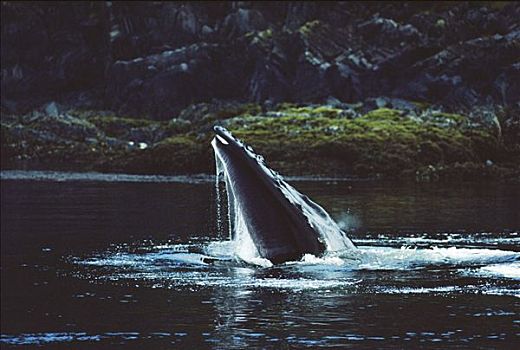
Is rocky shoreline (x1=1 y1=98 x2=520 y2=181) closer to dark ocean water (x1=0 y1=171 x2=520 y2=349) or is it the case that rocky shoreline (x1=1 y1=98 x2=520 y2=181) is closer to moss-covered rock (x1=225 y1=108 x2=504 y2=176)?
moss-covered rock (x1=225 y1=108 x2=504 y2=176)

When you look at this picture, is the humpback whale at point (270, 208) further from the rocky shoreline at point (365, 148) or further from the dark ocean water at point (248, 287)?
the rocky shoreline at point (365, 148)

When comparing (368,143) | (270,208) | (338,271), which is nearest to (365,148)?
(368,143)

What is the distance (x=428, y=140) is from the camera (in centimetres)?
13800

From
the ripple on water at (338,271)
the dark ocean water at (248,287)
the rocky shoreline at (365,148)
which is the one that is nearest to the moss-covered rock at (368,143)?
the rocky shoreline at (365,148)

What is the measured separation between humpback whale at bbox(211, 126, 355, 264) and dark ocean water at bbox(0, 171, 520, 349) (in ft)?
1.75

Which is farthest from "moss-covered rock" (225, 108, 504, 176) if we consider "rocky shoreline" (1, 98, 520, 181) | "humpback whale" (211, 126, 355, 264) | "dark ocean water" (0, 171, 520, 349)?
"humpback whale" (211, 126, 355, 264)

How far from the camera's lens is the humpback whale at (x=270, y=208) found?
30562 millimetres

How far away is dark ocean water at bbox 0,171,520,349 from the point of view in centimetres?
2169

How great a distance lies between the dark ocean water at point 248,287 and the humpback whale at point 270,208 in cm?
53

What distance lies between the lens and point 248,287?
2794 cm

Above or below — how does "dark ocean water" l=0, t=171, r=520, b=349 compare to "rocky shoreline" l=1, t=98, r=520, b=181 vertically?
below

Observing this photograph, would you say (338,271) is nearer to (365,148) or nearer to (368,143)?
(365,148)

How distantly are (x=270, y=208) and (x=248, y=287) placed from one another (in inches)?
130

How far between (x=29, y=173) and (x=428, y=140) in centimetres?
4741
